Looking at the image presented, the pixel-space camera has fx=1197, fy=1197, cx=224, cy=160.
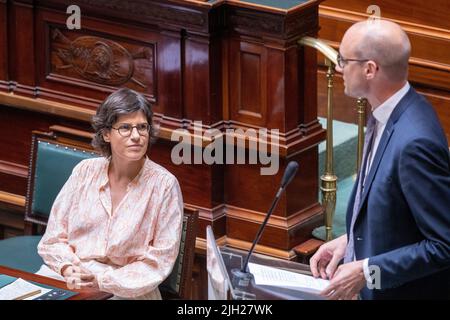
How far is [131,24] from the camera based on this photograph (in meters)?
5.32

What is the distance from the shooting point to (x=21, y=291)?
13.6ft

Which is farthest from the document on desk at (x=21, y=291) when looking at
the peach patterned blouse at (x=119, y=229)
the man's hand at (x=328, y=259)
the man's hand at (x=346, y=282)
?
the man's hand at (x=346, y=282)

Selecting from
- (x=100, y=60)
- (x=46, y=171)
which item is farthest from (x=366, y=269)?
(x=100, y=60)

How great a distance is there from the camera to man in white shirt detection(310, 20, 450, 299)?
349 cm

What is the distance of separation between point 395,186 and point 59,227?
164 cm

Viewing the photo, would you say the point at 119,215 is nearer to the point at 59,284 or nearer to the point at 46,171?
the point at 59,284

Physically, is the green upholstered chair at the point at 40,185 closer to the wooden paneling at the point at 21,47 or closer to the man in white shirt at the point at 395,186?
the wooden paneling at the point at 21,47

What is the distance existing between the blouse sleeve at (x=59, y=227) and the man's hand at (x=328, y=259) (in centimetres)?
116

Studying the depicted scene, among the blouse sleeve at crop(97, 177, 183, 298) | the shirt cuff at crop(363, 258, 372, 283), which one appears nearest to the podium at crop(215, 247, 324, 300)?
the shirt cuff at crop(363, 258, 372, 283)

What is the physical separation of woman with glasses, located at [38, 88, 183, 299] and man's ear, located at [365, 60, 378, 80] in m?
1.16

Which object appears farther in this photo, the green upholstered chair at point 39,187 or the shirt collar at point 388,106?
the green upholstered chair at point 39,187

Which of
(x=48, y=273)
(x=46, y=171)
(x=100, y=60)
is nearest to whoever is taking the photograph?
(x=48, y=273)

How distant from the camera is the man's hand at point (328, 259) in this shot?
384 centimetres
